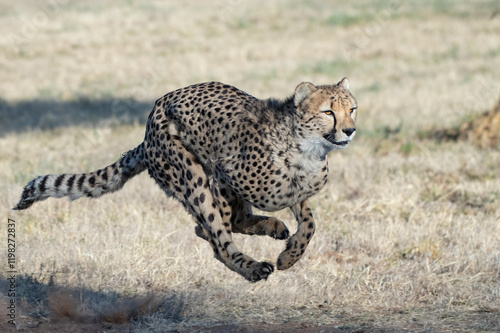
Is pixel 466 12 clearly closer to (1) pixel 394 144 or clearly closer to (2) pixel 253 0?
(2) pixel 253 0

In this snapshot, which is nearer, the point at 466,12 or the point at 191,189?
the point at 191,189

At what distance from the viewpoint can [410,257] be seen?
5785 mm

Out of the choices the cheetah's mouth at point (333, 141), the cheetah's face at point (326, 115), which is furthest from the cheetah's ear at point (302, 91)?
the cheetah's mouth at point (333, 141)

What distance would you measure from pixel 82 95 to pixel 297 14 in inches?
435

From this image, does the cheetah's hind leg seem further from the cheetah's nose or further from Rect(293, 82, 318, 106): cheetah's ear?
the cheetah's nose

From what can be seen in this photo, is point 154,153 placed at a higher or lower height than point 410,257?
higher

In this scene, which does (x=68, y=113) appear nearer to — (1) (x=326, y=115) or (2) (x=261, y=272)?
(2) (x=261, y=272)

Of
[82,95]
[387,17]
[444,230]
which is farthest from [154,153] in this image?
[387,17]

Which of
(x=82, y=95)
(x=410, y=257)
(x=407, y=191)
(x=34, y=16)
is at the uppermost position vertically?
(x=34, y=16)

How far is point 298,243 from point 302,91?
919mm

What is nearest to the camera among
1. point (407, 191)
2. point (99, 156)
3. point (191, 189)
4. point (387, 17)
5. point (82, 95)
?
point (191, 189)

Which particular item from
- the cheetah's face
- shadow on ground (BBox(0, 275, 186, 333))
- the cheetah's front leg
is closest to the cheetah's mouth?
the cheetah's face

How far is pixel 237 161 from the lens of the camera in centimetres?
451

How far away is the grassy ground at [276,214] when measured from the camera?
4781mm
